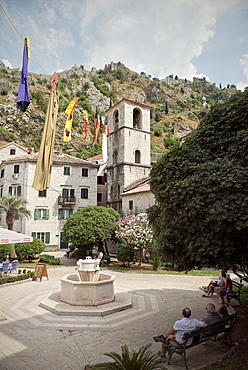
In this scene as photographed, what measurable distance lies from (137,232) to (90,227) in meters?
4.32

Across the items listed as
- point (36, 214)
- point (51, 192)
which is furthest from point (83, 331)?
point (51, 192)

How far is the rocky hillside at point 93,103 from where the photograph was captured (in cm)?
6650

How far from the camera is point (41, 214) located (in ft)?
102

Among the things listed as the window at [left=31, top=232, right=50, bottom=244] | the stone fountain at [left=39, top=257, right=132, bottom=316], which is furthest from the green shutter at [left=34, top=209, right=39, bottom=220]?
the stone fountain at [left=39, top=257, right=132, bottom=316]

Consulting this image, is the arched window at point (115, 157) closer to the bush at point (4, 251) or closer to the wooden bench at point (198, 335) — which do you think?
the bush at point (4, 251)

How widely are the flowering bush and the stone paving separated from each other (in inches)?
306

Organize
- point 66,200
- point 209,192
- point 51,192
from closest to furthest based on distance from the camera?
point 209,192, point 51,192, point 66,200

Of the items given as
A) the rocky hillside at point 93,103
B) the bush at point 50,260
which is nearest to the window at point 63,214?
the bush at point 50,260

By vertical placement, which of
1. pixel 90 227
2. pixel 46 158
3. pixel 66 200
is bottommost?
pixel 90 227

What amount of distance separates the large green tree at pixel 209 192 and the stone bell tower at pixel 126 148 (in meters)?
24.2

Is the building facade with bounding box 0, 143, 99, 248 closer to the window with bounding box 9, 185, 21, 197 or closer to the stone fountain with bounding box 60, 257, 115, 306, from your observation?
the window with bounding box 9, 185, 21, 197

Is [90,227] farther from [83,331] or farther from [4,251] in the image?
[83,331]

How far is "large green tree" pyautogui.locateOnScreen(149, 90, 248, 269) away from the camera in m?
5.17

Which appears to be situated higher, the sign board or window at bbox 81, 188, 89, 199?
window at bbox 81, 188, 89, 199
